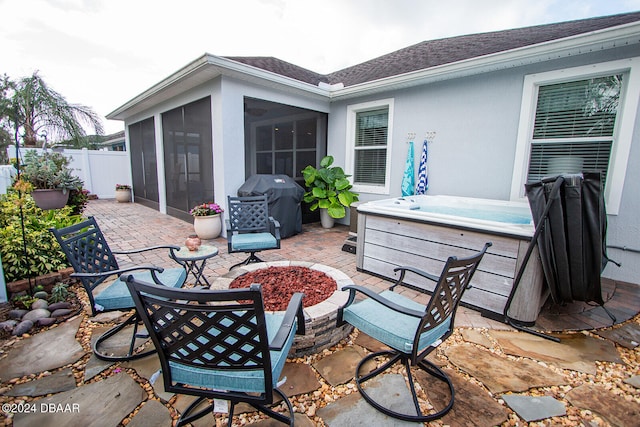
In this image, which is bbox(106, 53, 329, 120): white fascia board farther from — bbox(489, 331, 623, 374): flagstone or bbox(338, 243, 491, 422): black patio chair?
bbox(489, 331, 623, 374): flagstone

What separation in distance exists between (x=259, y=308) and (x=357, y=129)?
562 centimetres

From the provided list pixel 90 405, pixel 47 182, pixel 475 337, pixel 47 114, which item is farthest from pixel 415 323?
pixel 47 114

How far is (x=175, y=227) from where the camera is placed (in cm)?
596

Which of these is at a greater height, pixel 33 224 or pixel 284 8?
pixel 284 8

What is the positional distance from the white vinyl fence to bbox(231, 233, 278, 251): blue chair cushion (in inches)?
336

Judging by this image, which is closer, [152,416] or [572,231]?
[152,416]

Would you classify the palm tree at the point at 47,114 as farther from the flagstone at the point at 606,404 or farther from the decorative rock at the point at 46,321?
the flagstone at the point at 606,404

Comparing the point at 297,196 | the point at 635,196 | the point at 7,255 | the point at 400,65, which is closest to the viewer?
the point at 7,255

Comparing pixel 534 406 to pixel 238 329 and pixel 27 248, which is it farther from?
pixel 27 248

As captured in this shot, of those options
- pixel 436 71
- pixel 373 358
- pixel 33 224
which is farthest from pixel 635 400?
pixel 33 224

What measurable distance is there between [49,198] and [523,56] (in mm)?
8345

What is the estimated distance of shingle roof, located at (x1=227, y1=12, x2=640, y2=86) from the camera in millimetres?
4102

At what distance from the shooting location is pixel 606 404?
169 cm

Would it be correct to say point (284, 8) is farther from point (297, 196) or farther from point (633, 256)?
point (633, 256)
